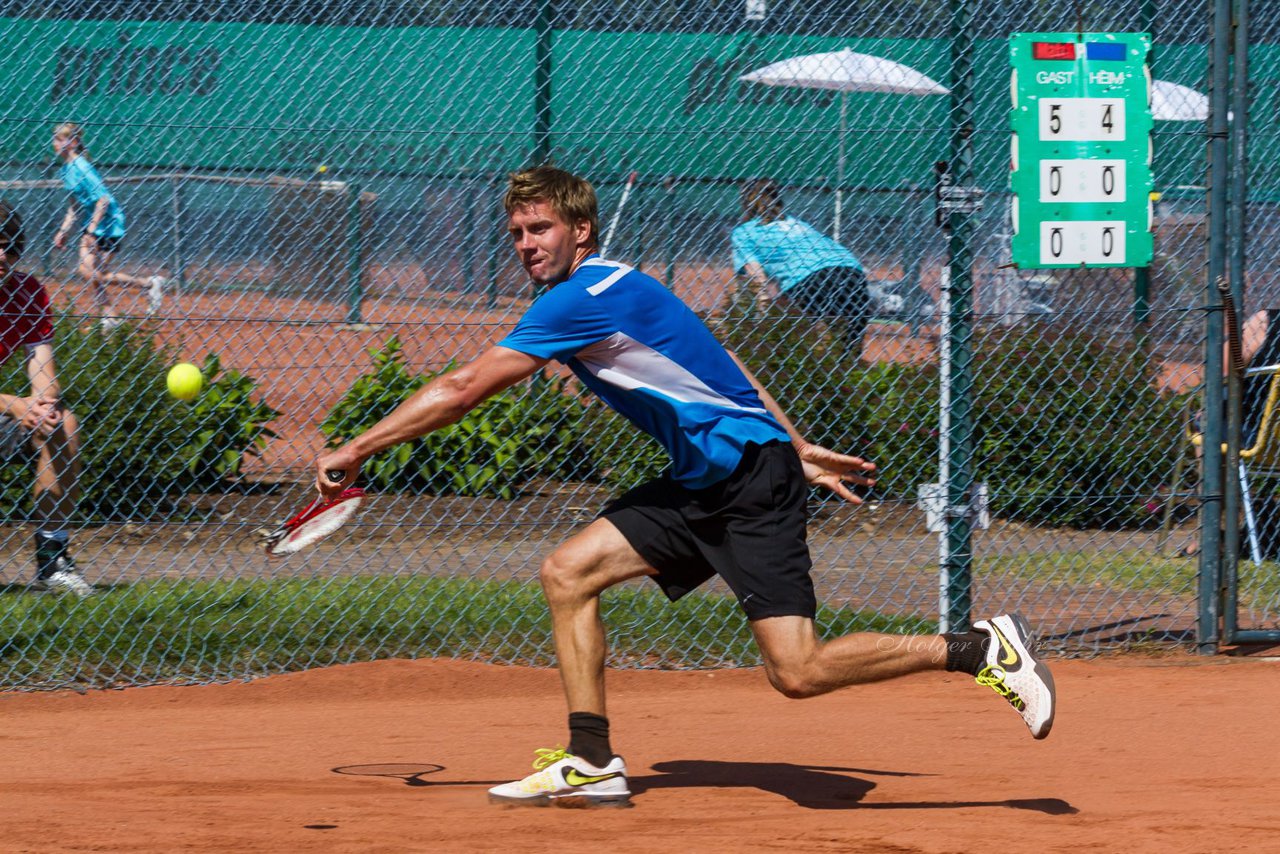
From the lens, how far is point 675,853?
400 centimetres

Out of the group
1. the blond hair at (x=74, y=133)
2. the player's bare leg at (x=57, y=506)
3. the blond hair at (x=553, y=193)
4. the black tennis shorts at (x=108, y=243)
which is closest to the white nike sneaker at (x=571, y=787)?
the blond hair at (x=553, y=193)

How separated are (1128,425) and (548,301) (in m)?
5.35

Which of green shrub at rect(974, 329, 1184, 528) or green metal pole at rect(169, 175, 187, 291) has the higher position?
green metal pole at rect(169, 175, 187, 291)

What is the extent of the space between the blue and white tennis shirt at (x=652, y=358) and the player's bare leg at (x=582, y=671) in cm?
33

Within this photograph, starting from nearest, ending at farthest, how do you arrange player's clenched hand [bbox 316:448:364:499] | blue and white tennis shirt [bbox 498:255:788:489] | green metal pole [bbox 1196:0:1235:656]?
player's clenched hand [bbox 316:448:364:499]
blue and white tennis shirt [bbox 498:255:788:489]
green metal pole [bbox 1196:0:1235:656]

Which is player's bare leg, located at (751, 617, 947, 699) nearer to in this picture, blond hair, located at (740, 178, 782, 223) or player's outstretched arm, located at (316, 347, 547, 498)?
player's outstretched arm, located at (316, 347, 547, 498)

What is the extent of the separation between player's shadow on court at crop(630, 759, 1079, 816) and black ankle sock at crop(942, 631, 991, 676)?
427 millimetres

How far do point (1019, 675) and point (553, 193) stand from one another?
6.24ft

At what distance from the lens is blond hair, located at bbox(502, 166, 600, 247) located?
14.5 feet

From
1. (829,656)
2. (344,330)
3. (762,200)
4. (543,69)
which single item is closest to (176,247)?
(344,330)

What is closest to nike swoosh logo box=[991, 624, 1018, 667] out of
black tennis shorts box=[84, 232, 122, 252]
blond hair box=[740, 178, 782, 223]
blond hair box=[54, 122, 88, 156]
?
blond hair box=[740, 178, 782, 223]

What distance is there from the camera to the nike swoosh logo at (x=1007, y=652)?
4.48 m

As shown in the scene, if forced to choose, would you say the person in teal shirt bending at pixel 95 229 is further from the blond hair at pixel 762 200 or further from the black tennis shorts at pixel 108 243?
the blond hair at pixel 762 200

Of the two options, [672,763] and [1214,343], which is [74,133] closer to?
[672,763]
